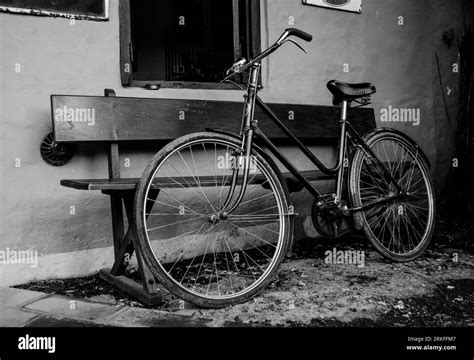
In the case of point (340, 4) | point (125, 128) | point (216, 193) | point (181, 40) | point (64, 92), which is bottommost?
point (216, 193)

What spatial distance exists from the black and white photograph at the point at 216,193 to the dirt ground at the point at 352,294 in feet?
0.05

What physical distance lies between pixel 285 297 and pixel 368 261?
111 centimetres

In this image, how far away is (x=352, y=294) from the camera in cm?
304

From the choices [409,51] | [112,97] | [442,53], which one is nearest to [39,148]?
[112,97]

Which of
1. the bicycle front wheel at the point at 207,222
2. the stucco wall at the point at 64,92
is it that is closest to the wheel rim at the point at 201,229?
the bicycle front wheel at the point at 207,222

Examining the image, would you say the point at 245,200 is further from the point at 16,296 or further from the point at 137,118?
the point at 16,296

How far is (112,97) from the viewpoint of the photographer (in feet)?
10.2

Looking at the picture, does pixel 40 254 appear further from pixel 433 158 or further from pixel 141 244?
pixel 433 158

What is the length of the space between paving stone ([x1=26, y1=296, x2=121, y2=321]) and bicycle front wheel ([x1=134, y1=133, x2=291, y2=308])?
0.34 meters

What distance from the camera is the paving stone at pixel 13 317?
234 centimetres

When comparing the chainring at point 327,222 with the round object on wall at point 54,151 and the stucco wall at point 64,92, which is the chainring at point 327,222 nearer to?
the stucco wall at point 64,92

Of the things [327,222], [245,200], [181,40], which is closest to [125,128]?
[245,200]

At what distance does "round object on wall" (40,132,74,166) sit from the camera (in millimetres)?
3197

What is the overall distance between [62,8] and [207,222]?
6.11ft
